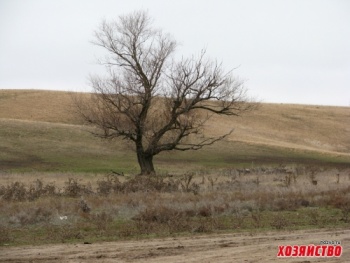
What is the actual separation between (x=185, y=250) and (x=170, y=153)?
40950 mm

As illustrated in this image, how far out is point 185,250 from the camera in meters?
10.6

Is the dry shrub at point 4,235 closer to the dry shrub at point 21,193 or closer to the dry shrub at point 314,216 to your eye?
the dry shrub at point 21,193

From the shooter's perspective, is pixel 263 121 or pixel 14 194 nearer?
pixel 14 194

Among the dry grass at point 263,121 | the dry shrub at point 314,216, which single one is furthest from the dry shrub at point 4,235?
the dry grass at point 263,121

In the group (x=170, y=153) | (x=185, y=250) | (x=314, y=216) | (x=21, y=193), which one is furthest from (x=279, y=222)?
(x=170, y=153)

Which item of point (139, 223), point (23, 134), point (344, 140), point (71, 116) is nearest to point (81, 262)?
point (139, 223)

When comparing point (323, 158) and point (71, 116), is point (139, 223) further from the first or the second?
point (71, 116)

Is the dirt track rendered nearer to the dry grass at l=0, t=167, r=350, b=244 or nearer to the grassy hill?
the dry grass at l=0, t=167, r=350, b=244

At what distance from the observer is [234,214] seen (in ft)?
52.3

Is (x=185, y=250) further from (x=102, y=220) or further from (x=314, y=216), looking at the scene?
(x=314, y=216)

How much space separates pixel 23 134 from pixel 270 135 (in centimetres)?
3403

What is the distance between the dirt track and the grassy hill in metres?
27.9

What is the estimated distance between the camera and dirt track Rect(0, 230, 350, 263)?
9.84 m

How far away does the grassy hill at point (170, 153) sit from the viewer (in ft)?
150
